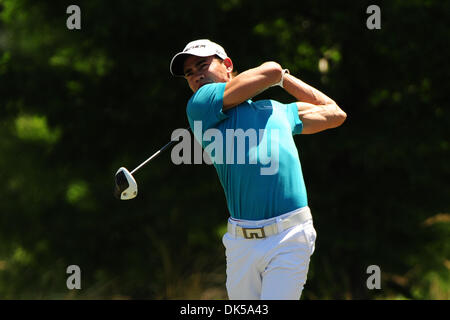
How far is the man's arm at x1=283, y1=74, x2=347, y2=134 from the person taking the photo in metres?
3.71

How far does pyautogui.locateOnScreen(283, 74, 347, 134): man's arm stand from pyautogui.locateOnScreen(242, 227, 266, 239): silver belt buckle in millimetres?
702

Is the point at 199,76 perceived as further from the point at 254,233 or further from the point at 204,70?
the point at 254,233

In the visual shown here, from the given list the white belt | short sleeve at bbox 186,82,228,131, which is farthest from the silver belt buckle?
short sleeve at bbox 186,82,228,131

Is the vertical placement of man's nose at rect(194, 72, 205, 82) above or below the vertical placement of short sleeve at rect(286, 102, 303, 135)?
above

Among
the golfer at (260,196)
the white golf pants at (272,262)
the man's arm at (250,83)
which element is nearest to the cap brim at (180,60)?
the golfer at (260,196)

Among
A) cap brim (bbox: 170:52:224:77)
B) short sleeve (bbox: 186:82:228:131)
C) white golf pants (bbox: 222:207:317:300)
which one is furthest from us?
cap brim (bbox: 170:52:224:77)

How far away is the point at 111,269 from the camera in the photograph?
8.46 metres

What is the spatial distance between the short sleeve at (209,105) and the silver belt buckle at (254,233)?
22.2 inches

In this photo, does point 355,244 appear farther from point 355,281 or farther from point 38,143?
point 38,143

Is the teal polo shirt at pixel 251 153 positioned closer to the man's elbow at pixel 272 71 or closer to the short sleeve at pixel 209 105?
the short sleeve at pixel 209 105

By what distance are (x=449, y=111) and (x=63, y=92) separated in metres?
4.06

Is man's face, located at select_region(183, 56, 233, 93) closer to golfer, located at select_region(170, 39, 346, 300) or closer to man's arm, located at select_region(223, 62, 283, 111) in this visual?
golfer, located at select_region(170, 39, 346, 300)

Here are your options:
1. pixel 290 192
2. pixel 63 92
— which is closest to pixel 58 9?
pixel 63 92

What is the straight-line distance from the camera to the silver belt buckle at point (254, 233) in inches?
130
